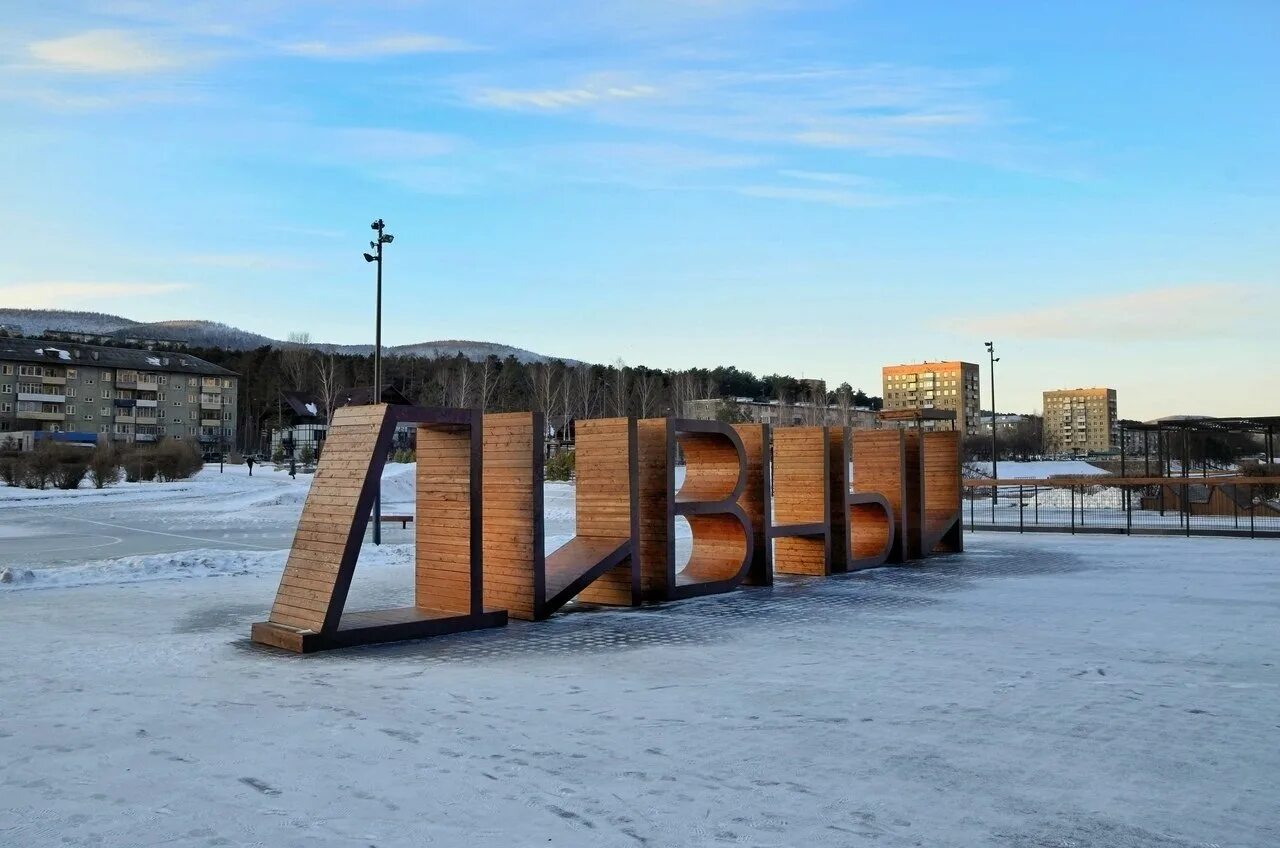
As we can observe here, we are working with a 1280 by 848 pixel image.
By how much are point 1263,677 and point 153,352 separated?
11871 cm

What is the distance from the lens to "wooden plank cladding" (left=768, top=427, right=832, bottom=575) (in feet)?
60.1

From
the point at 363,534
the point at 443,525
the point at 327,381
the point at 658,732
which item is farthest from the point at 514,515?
the point at 327,381

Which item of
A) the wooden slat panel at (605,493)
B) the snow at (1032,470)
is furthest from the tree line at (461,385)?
the wooden slat panel at (605,493)

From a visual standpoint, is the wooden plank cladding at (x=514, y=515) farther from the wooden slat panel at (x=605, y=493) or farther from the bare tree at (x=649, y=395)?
the bare tree at (x=649, y=395)

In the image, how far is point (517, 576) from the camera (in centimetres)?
1291

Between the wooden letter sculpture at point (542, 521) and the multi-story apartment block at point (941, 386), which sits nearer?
the wooden letter sculpture at point (542, 521)

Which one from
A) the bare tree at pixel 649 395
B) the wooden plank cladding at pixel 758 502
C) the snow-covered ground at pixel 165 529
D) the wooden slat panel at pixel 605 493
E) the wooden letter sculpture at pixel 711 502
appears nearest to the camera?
the wooden slat panel at pixel 605 493

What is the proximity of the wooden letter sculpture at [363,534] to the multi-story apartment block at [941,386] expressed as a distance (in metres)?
168

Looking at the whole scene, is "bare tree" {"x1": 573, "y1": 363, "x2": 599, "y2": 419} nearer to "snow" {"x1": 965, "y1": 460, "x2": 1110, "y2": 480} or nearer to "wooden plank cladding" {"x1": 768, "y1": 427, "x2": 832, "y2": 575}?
"snow" {"x1": 965, "y1": 460, "x2": 1110, "y2": 480}

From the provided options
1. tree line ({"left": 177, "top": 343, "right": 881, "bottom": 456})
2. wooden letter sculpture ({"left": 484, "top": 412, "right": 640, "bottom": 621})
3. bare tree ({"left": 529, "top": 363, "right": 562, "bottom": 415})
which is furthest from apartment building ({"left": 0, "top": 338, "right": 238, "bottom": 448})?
wooden letter sculpture ({"left": 484, "top": 412, "right": 640, "bottom": 621})

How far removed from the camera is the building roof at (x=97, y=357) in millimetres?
98500

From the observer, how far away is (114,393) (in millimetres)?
103812

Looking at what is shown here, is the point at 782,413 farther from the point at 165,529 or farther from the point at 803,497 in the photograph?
the point at 803,497

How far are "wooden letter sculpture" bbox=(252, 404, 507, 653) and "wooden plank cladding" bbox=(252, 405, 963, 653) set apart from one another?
20 millimetres
